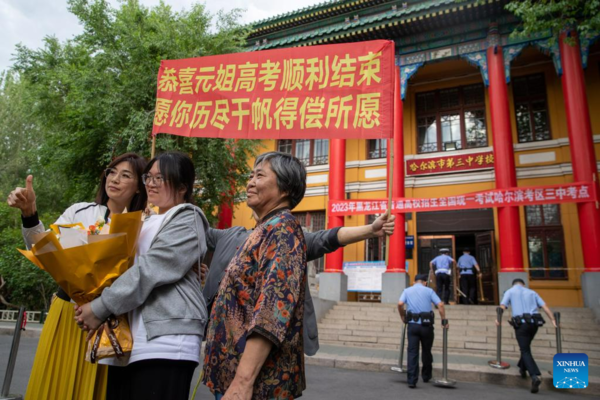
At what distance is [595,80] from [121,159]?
15.9m

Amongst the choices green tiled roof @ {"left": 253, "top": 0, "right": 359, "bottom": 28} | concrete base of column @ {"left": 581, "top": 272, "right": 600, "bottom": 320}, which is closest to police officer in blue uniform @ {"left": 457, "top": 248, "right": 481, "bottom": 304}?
concrete base of column @ {"left": 581, "top": 272, "right": 600, "bottom": 320}

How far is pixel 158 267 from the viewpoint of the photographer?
1.68 meters

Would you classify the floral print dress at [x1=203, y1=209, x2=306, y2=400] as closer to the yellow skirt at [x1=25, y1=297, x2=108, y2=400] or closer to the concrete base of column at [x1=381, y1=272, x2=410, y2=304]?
the yellow skirt at [x1=25, y1=297, x2=108, y2=400]

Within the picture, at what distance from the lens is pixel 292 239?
5.31 ft

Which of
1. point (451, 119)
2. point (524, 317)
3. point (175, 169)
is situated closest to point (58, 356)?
point (175, 169)

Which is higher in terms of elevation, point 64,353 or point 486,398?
point 64,353

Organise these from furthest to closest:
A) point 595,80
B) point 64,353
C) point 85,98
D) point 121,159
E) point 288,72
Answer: point 595,80, point 85,98, point 288,72, point 121,159, point 64,353

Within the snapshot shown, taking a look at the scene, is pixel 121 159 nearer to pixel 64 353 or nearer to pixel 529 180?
pixel 64 353

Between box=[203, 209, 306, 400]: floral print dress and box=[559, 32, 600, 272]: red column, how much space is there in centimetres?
1132

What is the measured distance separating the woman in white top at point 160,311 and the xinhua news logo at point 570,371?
5377 millimetres

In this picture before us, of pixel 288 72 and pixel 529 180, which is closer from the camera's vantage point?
pixel 288 72

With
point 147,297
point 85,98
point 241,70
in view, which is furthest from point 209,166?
point 147,297

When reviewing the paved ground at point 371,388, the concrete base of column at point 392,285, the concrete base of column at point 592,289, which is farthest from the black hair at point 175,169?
the concrete base of column at point 592,289

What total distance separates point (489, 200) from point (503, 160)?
54.3 inches
